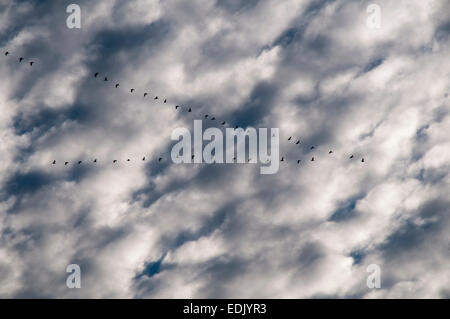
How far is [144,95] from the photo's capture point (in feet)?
237
